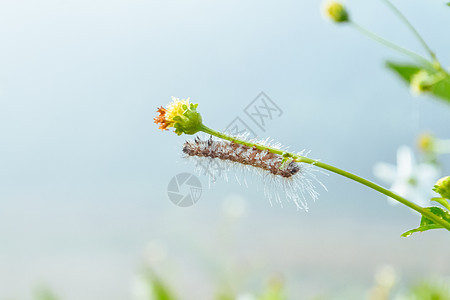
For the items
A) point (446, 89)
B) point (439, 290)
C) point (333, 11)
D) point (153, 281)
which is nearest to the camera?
point (446, 89)

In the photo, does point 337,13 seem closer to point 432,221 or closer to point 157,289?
point 432,221

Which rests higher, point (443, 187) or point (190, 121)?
point (190, 121)

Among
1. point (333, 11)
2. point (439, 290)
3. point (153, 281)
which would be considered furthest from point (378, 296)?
point (333, 11)

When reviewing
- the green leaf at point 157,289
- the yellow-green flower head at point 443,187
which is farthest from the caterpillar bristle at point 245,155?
the green leaf at point 157,289

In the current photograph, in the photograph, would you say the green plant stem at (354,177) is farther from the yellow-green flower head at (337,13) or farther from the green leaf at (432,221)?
the yellow-green flower head at (337,13)

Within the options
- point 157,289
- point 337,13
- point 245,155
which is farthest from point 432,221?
point 157,289

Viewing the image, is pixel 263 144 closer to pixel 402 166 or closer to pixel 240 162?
pixel 240 162
